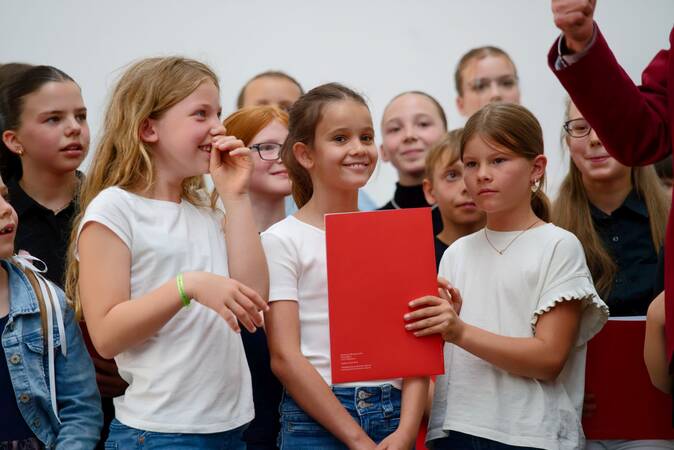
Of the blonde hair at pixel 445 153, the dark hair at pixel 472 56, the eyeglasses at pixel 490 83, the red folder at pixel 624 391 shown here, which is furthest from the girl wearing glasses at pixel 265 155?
the dark hair at pixel 472 56

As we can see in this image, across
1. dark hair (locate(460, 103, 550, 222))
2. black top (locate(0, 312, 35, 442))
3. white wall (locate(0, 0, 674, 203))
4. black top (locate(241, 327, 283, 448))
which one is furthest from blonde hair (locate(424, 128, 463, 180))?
Result: black top (locate(0, 312, 35, 442))

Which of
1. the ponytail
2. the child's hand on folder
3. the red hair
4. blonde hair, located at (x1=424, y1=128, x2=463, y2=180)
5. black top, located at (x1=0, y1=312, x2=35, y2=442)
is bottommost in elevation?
black top, located at (x1=0, y1=312, x2=35, y2=442)

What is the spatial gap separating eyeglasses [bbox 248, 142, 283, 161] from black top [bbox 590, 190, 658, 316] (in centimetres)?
102

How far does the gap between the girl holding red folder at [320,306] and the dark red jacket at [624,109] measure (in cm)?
63

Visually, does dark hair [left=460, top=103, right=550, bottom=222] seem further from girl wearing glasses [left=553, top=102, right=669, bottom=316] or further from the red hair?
the red hair

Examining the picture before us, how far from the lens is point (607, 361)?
2184 mm

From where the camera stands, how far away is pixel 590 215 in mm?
2658

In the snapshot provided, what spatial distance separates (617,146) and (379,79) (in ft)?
9.12

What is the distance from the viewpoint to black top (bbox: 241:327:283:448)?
218cm

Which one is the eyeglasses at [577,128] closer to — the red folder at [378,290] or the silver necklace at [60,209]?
the red folder at [378,290]

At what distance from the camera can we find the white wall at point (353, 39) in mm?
4090

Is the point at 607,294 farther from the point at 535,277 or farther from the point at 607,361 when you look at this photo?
the point at 535,277

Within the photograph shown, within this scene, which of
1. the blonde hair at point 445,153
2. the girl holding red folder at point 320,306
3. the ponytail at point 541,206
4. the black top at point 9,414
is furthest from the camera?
the blonde hair at point 445,153

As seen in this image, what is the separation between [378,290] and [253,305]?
1.21 feet
